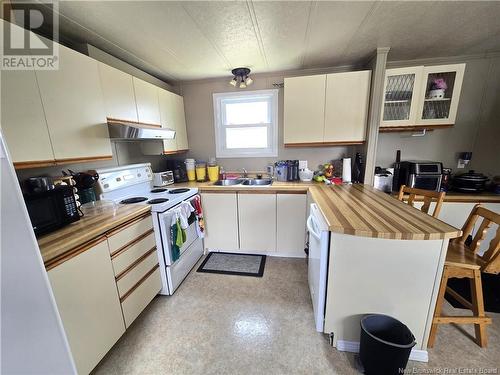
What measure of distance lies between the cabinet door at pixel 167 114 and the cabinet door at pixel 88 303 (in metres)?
1.55

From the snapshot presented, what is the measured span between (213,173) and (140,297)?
169 cm

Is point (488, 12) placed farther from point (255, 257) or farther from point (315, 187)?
point (255, 257)

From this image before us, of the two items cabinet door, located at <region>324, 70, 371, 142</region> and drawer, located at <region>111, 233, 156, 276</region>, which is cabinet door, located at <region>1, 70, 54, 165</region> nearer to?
drawer, located at <region>111, 233, 156, 276</region>

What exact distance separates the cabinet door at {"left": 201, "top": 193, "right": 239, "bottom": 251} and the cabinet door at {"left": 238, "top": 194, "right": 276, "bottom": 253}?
0.08 meters

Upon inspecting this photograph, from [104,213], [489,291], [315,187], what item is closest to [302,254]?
[315,187]

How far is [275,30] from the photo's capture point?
161cm

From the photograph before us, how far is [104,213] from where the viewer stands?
1.55 meters

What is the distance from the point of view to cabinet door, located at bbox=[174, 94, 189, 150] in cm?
273

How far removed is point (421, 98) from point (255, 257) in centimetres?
262

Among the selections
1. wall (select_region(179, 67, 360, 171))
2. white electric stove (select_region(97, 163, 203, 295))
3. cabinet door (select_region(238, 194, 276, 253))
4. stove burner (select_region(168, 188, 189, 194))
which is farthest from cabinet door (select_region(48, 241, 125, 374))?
wall (select_region(179, 67, 360, 171))

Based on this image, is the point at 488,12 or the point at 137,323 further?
the point at 137,323

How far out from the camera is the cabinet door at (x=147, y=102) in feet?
6.68

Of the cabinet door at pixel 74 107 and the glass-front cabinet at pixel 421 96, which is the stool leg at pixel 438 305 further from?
the cabinet door at pixel 74 107

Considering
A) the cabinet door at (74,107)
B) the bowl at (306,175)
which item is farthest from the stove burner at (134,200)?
the bowl at (306,175)
